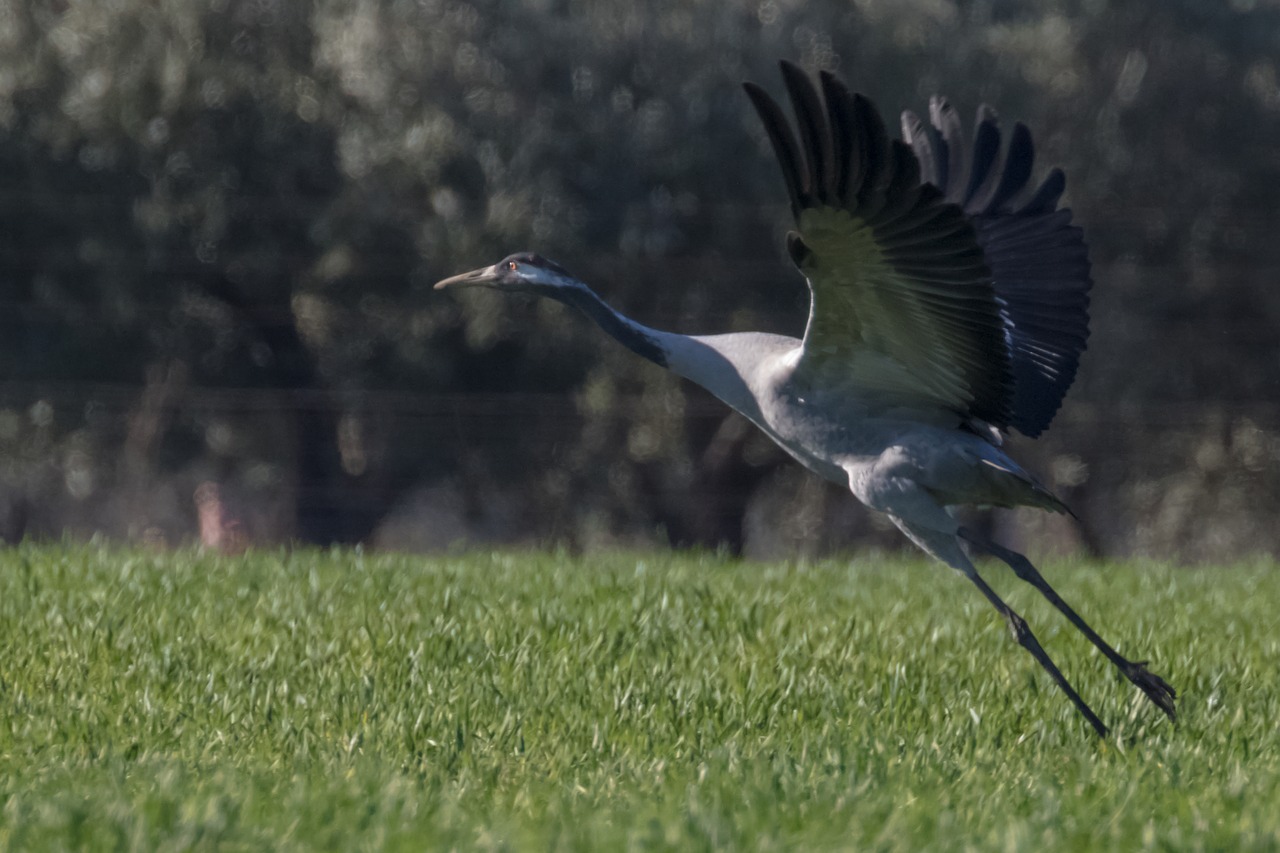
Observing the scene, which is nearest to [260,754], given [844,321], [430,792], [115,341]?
[430,792]

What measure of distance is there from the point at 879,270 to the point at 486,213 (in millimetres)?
13739

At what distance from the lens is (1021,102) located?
20.0 m

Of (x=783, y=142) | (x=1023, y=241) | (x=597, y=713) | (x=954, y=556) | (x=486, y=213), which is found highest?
(x=486, y=213)

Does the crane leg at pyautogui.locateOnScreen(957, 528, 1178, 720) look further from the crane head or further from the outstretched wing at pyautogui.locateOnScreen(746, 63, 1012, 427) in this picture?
the crane head

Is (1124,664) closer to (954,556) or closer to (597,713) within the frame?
(954,556)

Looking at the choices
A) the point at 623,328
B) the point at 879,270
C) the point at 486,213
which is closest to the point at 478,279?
the point at 623,328

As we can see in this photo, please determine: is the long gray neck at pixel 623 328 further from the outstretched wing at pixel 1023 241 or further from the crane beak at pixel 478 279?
the outstretched wing at pixel 1023 241

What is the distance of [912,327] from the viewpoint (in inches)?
222

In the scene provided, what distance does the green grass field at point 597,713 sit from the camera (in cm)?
391

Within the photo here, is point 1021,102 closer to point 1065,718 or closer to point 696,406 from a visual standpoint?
point 696,406

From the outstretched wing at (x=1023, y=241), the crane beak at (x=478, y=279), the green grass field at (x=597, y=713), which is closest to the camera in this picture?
the green grass field at (x=597, y=713)

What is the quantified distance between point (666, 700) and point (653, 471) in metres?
14.9

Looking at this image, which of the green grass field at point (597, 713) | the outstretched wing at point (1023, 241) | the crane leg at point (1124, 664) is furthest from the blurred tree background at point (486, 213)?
the crane leg at point (1124, 664)

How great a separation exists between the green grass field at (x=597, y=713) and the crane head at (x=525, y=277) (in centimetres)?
142
